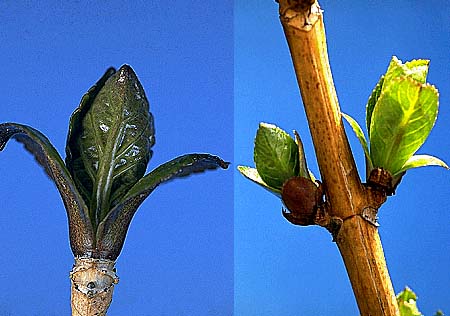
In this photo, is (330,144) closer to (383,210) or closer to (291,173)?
(291,173)

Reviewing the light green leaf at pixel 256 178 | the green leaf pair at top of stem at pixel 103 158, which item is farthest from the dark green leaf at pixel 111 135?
the light green leaf at pixel 256 178

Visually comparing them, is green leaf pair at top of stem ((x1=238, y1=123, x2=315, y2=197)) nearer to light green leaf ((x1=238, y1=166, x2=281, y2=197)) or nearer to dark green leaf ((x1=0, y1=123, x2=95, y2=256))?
light green leaf ((x1=238, y1=166, x2=281, y2=197))

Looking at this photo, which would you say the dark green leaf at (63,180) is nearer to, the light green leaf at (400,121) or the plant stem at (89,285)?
the plant stem at (89,285)

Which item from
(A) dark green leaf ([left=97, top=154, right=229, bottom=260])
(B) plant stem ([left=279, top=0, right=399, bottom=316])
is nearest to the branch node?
(B) plant stem ([left=279, top=0, right=399, bottom=316])

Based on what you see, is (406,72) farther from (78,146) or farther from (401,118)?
(78,146)

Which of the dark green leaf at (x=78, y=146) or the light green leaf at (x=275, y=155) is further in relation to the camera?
the dark green leaf at (x=78, y=146)

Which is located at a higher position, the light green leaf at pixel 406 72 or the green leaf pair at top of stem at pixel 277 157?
the light green leaf at pixel 406 72

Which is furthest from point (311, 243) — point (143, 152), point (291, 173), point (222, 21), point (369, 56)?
point (291, 173)
